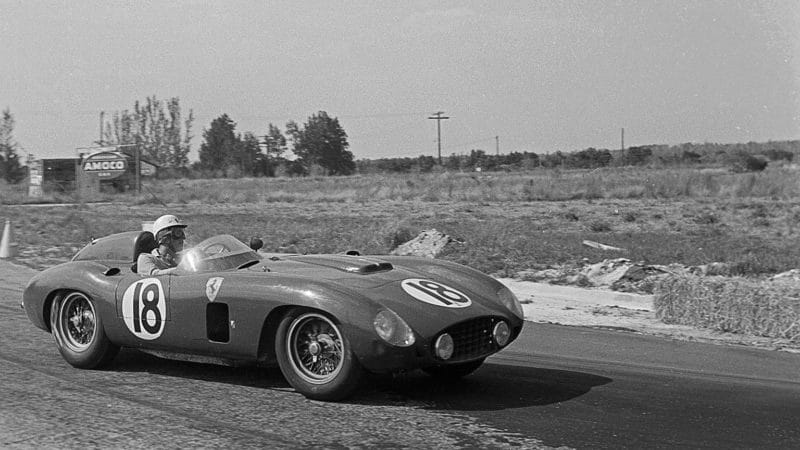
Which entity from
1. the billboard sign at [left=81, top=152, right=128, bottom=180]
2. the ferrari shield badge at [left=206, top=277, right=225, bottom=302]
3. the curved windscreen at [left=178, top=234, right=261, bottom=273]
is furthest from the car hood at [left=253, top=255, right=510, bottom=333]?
the billboard sign at [left=81, top=152, right=128, bottom=180]

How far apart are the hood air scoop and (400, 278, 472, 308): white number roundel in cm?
31

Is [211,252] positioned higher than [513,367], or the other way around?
[211,252]

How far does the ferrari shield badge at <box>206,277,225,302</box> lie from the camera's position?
243 inches

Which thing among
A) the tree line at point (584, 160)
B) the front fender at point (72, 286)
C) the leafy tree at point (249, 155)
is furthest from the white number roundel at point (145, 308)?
the leafy tree at point (249, 155)

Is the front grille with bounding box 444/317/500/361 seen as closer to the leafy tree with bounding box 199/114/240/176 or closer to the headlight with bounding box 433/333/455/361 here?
the headlight with bounding box 433/333/455/361

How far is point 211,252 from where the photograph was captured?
263 inches

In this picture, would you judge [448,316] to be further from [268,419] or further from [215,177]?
[215,177]

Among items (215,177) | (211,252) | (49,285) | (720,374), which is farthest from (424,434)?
(215,177)

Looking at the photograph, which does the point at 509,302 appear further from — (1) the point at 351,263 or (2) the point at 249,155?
(2) the point at 249,155

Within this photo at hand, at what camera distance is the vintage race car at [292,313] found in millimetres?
5547

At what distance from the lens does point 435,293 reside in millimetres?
5910

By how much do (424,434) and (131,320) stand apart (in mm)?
2677

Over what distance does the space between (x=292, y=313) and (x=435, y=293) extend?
94 cm

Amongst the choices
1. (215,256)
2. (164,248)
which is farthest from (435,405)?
(164,248)
